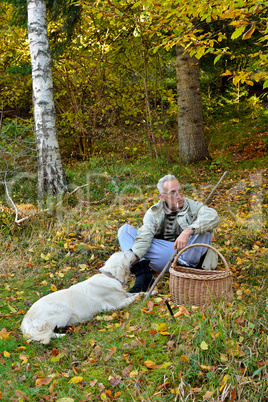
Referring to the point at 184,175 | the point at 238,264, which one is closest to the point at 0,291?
the point at 238,264

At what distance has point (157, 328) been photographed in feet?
9.69

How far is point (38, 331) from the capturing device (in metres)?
3.02

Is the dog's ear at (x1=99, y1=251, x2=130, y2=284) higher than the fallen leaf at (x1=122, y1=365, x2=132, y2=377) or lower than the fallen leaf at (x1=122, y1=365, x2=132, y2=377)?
higher

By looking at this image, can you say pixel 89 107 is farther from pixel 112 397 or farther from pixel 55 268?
pixel 112 397

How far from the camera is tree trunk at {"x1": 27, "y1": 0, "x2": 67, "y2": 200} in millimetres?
6020

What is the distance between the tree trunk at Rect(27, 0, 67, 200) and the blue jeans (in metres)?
2.11

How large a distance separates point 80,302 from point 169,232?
135cm

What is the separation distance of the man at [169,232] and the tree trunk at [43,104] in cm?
249

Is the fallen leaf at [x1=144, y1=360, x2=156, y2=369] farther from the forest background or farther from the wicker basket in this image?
the wicker basket

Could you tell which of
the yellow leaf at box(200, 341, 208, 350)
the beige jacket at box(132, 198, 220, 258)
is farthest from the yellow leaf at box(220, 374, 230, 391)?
the beige jacket at box(132, 198, 220, 258)

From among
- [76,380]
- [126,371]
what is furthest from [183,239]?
[76,380]

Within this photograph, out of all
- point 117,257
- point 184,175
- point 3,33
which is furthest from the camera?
point 3,33

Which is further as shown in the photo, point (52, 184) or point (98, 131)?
point (98, 131)

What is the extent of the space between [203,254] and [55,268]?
1972 millimetres
